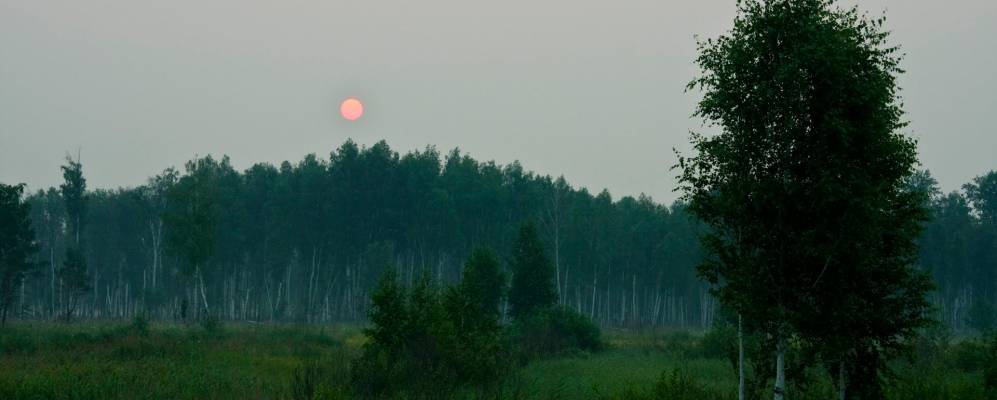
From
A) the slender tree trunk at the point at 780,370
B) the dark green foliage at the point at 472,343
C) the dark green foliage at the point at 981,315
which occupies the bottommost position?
the dark green foliage at the point at 981,315

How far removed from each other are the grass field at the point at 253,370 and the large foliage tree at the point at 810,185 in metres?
2.21

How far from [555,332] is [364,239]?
50.4 meters

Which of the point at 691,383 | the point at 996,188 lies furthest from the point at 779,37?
the point at 996,188

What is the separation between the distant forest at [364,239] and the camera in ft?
307

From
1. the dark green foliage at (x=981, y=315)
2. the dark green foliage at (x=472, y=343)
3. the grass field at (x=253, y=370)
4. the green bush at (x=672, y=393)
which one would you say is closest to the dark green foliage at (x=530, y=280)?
the grass field at (x=253, y=370)

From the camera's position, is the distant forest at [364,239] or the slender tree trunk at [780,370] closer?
the slender tree trunk at [780,370]

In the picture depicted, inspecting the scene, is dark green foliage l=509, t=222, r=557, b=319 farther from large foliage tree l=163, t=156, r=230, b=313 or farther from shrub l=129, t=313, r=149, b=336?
large foliage tree l=163, t=156, r=230, b=313

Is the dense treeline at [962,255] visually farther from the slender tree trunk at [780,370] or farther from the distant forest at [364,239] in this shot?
the slender tree trunk at [780,370]

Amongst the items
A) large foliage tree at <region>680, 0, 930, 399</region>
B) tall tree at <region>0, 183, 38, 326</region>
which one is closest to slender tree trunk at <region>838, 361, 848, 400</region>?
large foliage tree at <region>680, 0, 930, 399</region>

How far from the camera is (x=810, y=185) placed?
1544cm

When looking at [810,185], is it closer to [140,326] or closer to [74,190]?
[140,326]

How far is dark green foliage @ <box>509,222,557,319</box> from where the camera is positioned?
50.2 meters

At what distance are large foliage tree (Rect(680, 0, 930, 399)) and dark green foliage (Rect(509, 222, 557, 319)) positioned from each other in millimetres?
33728

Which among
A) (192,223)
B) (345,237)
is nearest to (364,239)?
(345,237)
